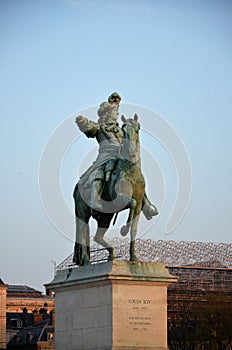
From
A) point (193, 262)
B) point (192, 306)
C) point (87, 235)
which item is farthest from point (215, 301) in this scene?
point (87, 235)

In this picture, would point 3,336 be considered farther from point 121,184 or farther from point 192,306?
point 121,184

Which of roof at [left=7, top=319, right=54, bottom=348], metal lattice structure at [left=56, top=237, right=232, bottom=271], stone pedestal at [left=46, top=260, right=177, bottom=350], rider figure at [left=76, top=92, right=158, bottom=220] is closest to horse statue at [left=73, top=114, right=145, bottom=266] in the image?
rider figure at [left=76, top=92, right=158, bottom=220]

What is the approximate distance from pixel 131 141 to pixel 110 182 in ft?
4.79

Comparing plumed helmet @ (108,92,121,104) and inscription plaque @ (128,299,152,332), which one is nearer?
inscription plaque @ (128,299,152,332)

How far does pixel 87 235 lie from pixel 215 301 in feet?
263

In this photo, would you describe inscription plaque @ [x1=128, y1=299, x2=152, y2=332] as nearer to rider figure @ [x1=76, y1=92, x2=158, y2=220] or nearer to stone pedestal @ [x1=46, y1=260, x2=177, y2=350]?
stone pedestal @ [x1=46, y1=260, x2=177, y2=350]

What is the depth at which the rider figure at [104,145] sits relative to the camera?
35000 millimetres

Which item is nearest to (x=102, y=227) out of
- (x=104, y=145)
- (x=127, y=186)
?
(x=127, y=186)

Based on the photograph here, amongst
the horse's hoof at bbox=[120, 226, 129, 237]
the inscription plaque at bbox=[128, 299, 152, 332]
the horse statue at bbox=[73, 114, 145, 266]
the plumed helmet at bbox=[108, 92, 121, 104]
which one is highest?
the plumed helmet at bbox=[108, 92, 121, 104]

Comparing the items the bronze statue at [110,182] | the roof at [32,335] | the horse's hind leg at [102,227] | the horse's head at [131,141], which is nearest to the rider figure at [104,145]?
the bronze statue at [110,182]

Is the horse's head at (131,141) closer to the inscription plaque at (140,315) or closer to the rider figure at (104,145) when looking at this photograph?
the rider figure at (104,145)

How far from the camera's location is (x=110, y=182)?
3491 cm

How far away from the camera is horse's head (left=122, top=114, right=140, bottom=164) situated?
34594 millimetres

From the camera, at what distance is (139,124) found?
35.3m
